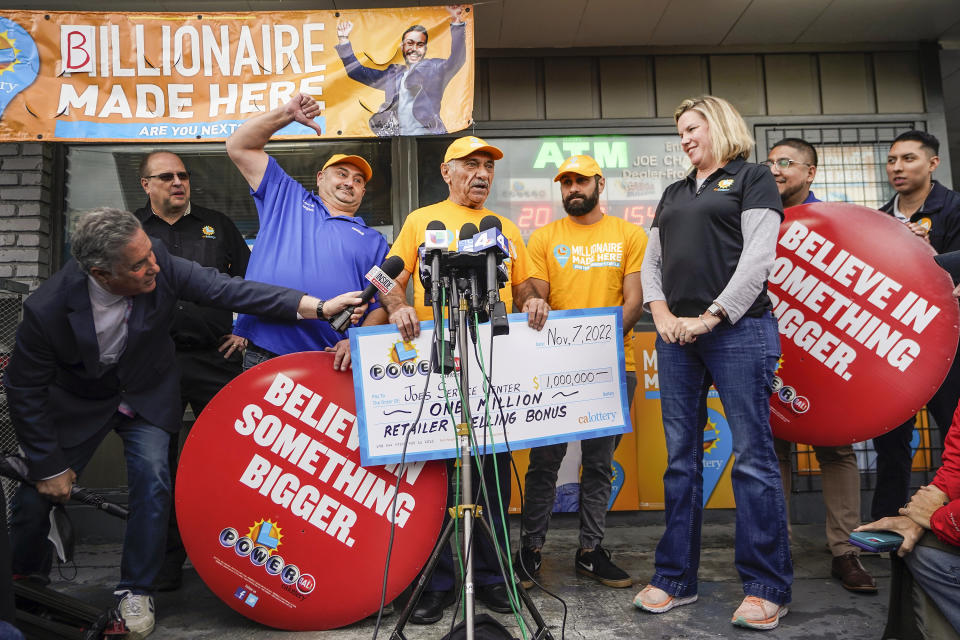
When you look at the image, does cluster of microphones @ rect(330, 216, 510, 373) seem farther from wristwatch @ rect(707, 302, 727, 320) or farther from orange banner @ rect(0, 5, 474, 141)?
orange banner @ rect(0, 5, 474, 141)

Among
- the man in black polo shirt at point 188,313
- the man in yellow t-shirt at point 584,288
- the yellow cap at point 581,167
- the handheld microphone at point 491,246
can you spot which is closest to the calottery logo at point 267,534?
the man in black polo shirt at point 188,313

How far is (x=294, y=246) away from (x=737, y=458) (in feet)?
6.82

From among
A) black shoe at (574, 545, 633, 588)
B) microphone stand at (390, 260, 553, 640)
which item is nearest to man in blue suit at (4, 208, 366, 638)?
microphone stand at (390, 260, 553, 640)

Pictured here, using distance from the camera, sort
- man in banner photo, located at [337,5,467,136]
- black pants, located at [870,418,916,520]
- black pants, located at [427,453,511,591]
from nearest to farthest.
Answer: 1. black pants, located at [427,453,511,591]
2. black pants, located at [870,418,916,520]
3. man in banner photo, located at [337,5,467,136]

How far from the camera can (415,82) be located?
3830 mm

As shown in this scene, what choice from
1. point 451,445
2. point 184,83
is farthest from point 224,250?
point 451,445

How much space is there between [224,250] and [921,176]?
143 inches

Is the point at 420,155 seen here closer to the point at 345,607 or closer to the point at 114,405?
the point at 114,405

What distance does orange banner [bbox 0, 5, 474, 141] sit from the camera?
378 cm

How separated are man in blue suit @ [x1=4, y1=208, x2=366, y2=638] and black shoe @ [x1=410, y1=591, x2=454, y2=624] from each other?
1.05 metres

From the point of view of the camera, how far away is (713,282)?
106 inches

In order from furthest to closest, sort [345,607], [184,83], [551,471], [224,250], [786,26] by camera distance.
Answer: [786,26]
[184,83]
[224,250]
[551,471]
[345,607]

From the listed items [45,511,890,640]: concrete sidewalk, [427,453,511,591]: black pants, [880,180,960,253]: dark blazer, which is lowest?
[45,511,890,640]: concrete sidewalk

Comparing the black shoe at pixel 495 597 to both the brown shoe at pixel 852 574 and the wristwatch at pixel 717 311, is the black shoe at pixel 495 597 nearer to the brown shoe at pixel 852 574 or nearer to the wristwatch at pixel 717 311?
the wristwatch at pixel 717 311
